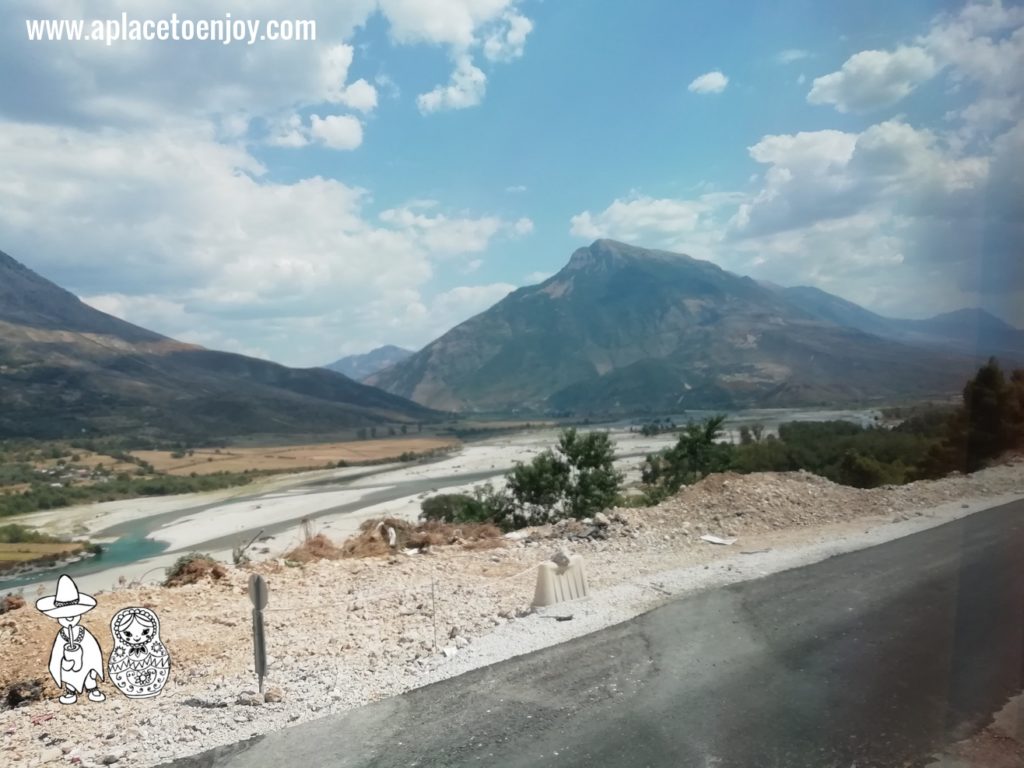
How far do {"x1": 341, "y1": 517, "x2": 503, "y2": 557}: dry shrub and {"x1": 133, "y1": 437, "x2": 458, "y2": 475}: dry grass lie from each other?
7289 centimetres

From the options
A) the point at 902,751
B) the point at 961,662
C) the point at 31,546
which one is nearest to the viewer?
the point at 902,751

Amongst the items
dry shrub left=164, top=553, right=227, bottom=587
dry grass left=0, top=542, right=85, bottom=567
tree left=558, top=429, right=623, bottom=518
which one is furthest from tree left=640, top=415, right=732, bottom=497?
dry grass left=0, top=542, right=85, bottom=567

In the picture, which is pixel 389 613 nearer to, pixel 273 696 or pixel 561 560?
pixel 561 560

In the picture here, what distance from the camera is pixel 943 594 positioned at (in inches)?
368

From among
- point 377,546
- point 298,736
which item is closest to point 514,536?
point 377,546

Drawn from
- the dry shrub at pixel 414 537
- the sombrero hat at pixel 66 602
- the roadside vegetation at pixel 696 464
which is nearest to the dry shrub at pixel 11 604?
the sombrero hat at pixel 66 602

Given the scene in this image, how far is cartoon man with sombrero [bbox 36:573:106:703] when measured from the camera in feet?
24.4

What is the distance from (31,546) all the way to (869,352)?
197709 mm

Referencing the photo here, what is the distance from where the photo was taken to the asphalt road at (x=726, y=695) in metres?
5.79

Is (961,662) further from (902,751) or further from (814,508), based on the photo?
(814,508)

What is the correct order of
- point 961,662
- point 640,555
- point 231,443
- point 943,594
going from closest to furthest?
point 961,662
point 943,594
point 640,555
point 231,443

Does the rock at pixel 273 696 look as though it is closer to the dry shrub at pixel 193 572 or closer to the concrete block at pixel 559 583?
the concrete block at pixel 559 583

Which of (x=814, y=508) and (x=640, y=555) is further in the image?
(x=814, y=508)

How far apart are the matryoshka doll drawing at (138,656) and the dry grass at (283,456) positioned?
260 feet
